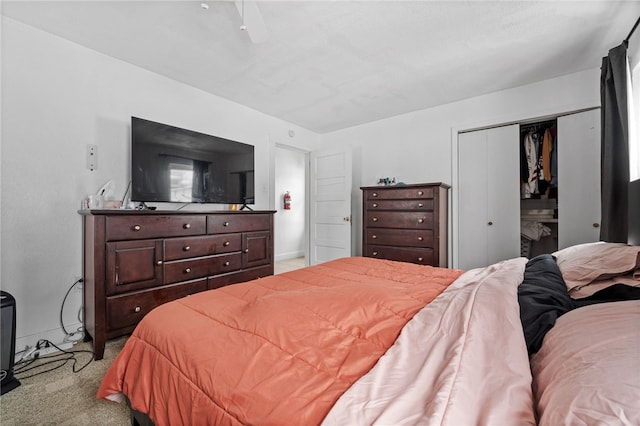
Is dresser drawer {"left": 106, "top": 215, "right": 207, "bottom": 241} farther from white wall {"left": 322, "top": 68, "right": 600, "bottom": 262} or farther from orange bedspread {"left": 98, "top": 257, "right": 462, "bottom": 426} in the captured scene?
white wall {"left": 322, "top": 68, "right": 600, "bottom": 262}

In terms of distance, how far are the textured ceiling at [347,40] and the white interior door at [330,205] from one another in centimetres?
123

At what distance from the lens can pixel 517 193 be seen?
3.09m

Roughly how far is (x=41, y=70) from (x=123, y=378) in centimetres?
246

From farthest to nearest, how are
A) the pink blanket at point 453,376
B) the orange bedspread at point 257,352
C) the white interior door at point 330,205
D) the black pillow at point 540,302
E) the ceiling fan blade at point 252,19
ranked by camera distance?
the white interior door at point 330,205 → the ceiling fan blade at point 252,19 → the black pillow at point 540,302 → the orange bedspread at point 257,352 → the pink blanket at point 453,376

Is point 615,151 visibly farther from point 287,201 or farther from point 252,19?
point 287,201

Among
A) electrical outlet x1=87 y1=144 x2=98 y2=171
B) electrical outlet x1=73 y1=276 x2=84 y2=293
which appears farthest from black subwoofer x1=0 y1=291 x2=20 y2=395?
electrical outlet x1=87 y1=144 x2=98 y2=171

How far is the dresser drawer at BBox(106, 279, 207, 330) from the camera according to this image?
6.46 feet

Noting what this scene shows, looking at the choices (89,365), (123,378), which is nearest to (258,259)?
(89,365)

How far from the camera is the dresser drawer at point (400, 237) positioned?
3.16 meters

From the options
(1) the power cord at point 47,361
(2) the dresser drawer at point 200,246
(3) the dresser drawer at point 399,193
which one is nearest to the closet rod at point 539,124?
(3) the dresser drawer at point 399,193

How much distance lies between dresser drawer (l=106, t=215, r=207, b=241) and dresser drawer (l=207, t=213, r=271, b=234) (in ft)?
0.29

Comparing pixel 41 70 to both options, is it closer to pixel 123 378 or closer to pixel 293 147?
pixel 123 378

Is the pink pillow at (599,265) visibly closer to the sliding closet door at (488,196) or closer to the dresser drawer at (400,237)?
the dresser drawer at (400,237)

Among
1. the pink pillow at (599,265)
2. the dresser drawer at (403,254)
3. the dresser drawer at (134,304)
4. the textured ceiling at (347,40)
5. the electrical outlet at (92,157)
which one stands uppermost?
the textured ceiling at (347,40)
